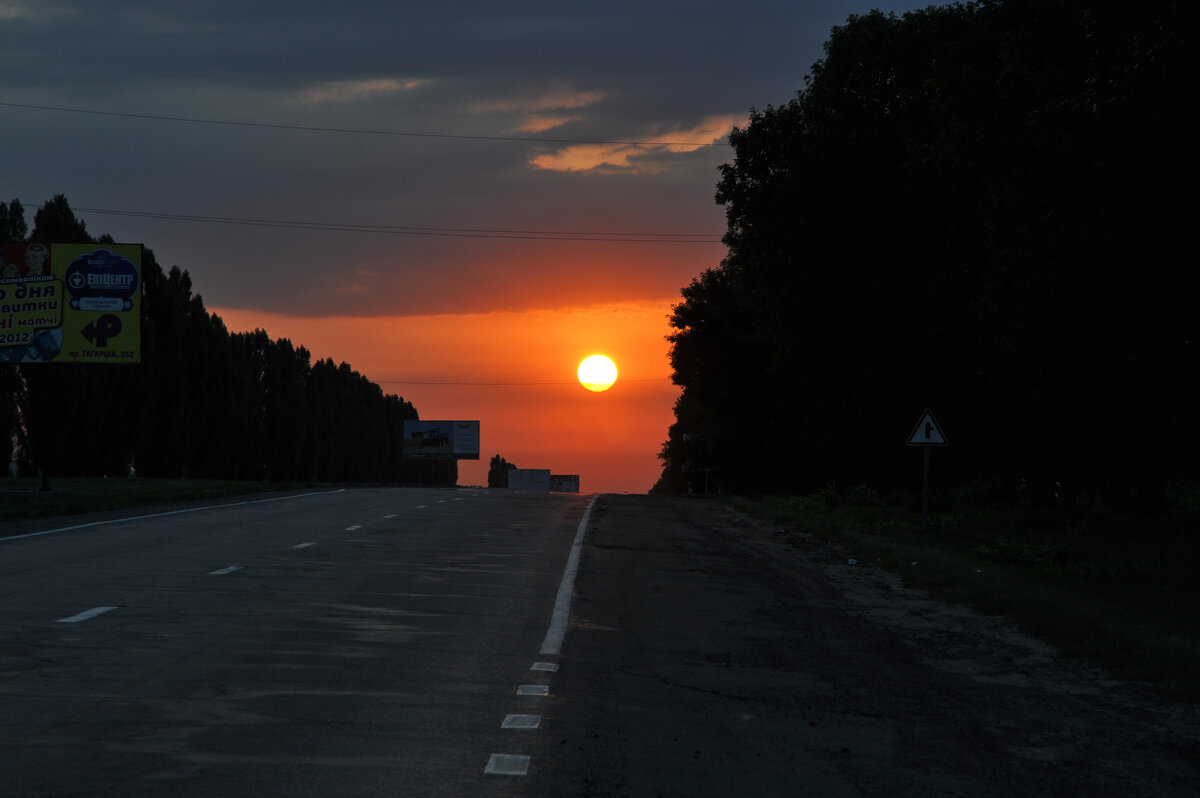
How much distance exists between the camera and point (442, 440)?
147 m

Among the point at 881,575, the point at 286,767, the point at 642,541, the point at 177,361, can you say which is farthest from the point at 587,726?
the point at 177,361

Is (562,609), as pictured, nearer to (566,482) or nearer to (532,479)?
(532,479)

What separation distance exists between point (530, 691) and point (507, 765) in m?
Answer: 2.01

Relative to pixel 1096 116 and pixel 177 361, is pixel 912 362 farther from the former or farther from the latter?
pixel 177 361

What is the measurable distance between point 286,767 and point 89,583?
8682 mm

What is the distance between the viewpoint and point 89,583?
13828 mm

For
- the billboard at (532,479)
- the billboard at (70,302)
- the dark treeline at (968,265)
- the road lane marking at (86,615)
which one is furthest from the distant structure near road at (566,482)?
the road lane marking at (86,615)

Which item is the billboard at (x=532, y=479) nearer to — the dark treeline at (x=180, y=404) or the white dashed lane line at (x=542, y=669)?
the dark treeline at (x=180, y=404)

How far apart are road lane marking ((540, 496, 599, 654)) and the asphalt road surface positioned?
6cm

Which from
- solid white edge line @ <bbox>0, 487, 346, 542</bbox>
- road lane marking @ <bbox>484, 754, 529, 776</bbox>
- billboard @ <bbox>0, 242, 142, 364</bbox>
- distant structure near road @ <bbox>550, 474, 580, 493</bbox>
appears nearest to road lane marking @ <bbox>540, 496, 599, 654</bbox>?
road lane marking @ <bbox>484, 754, 529, 776</bbox>

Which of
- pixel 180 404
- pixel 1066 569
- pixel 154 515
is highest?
pixel 180 404

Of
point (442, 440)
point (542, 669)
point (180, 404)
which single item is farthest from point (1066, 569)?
point (442, 440)

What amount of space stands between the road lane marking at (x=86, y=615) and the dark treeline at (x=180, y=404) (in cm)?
2782

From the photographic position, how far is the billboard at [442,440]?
145500mm
